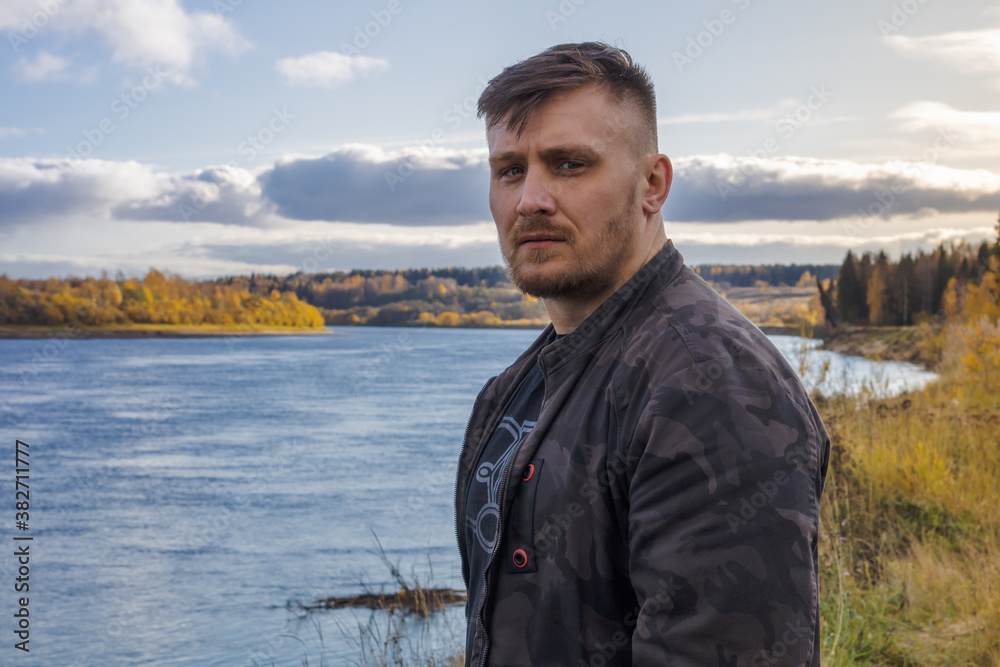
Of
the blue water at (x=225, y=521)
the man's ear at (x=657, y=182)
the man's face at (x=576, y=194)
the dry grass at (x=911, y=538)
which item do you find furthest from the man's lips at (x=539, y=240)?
the blue water at (x=225, y=521)

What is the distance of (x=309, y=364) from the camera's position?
188ft

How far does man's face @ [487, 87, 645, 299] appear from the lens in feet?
5.83

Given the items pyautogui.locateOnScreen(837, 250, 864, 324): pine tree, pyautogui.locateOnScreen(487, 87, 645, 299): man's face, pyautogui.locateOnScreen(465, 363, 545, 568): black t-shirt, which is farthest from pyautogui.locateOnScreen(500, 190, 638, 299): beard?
pyautogui.locateOnScreen(837, 250, 864, 324): pine tree

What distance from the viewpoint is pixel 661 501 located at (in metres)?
1.38

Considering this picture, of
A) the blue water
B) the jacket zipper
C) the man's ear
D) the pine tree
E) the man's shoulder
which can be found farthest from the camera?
the pine tree

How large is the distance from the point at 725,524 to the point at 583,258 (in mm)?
737

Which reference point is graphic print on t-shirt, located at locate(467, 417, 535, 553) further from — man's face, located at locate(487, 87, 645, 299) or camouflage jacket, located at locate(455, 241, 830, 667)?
man's face, located at locate(487, 87, 645, 299)

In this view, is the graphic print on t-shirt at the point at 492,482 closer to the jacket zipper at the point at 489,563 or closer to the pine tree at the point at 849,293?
the jacket zipper at the point at 489,563

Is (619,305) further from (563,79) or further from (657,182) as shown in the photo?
(563,79)

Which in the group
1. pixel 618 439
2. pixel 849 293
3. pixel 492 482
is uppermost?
pixel 849 293

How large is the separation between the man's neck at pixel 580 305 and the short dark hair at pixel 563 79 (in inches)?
12.3

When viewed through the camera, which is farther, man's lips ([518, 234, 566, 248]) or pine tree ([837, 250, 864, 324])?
pine tree ([837, 250, 864, 324])

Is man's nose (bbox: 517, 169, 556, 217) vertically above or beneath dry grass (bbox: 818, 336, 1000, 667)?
above

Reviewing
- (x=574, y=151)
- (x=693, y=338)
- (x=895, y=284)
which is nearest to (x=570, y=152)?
(x=574, y=151)
